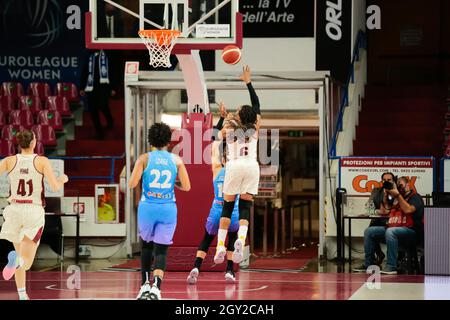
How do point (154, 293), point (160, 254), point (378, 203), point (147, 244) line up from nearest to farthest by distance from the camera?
point (154, 293), point (160, 254), point (147, 244), point (378, 203)

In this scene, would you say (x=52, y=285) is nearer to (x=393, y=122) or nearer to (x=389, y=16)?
(x=393, y=122)

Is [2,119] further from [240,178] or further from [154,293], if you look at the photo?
[154,293]

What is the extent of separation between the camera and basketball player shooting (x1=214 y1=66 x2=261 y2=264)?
43.8 ft

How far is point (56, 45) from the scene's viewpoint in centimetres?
2338

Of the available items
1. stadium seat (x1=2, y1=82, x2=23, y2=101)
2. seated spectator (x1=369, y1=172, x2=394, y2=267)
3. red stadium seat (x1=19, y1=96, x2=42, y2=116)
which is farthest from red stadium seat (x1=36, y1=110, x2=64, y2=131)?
seated spectator (x1=369, y1=172, x2=394, y2=267)

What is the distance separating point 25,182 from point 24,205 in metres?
0.25

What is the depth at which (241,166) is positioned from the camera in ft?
44.4

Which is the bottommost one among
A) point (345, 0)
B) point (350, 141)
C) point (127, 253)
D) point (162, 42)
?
point (127, 253)

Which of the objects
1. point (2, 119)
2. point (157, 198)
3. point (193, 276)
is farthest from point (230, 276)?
point (2, 119)

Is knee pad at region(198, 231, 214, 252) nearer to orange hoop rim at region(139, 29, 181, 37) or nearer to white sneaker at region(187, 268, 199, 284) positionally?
white sneaker at region(187, 268, 199, 284)

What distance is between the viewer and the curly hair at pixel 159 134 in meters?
11.3

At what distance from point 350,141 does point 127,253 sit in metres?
4.73

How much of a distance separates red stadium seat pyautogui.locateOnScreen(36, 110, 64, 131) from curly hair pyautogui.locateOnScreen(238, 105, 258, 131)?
9.22 metres

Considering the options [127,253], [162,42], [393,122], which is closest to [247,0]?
[393,122]
